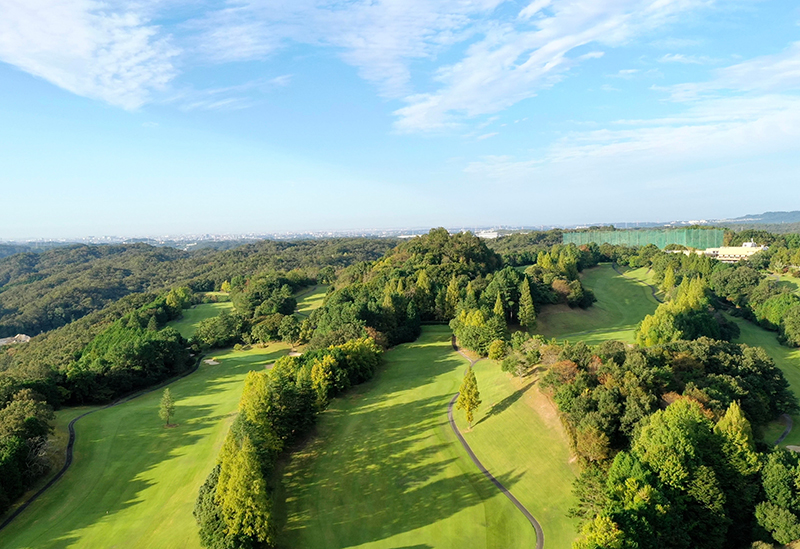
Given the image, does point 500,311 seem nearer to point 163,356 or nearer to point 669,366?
point 669,366

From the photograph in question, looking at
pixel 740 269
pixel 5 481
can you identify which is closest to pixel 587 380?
pixel 5 481

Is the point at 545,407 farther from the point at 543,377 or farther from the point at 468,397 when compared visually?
the point at 468,397

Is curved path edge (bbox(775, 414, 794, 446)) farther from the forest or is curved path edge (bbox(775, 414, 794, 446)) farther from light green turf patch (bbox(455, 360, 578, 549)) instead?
light green turf patch (bbox(455, 360, 578, 549))

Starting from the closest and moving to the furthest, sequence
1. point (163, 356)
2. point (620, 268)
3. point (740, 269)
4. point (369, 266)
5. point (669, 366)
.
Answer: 1. point (669, 366)
2. point (163, 356)
3. point (740, 269)
4. point (369, 266)
5. point (620, 268)

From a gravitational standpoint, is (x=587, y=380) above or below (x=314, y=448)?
above

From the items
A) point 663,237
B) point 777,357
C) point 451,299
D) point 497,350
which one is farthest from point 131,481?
point 663,237

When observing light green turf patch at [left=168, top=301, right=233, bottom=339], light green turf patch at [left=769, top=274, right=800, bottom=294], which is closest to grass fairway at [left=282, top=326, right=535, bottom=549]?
light green turf patch at [left=168, top=301, right=233, bottom=339]

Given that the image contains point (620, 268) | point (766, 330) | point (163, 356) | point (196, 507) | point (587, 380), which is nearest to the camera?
point (196, 507)
